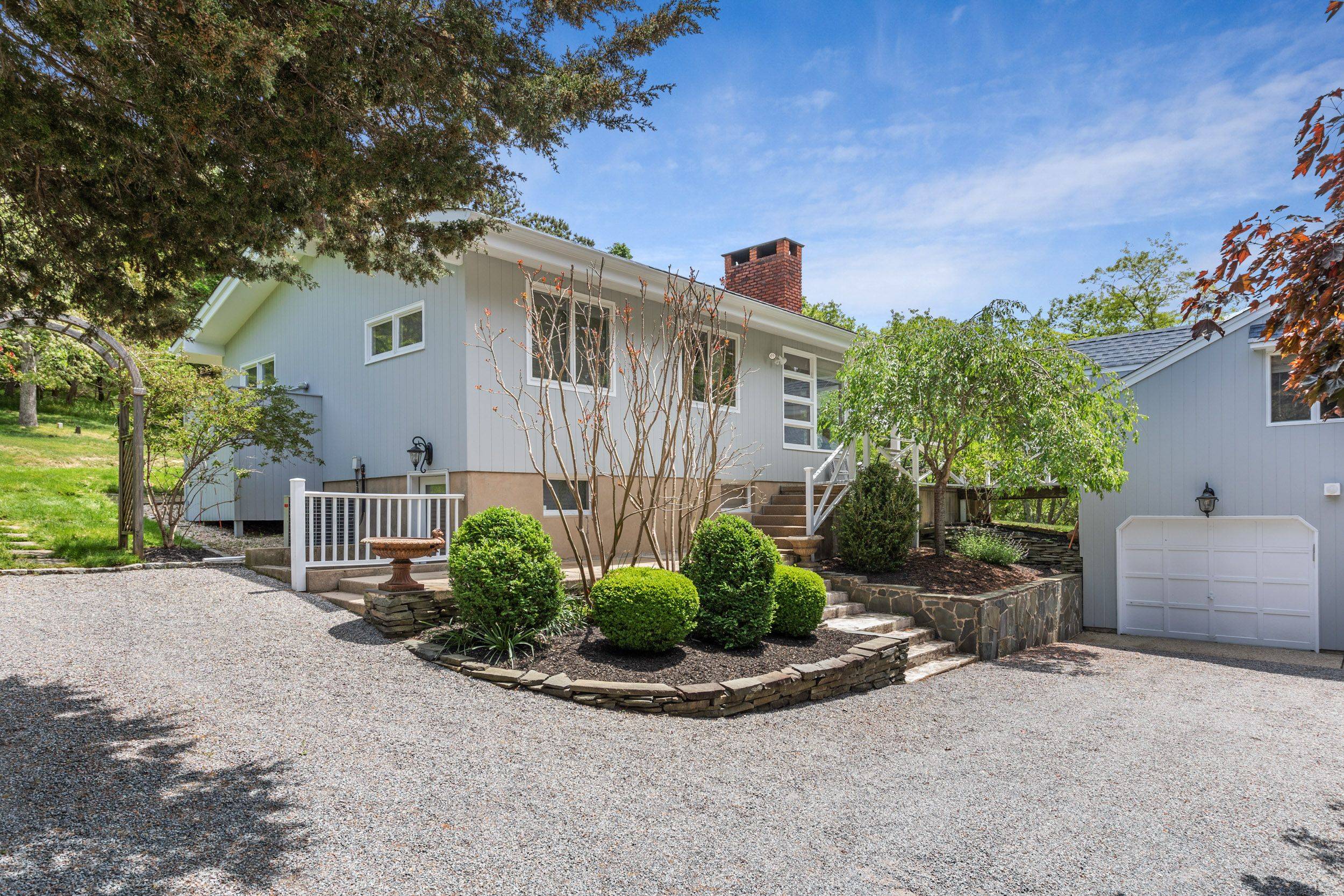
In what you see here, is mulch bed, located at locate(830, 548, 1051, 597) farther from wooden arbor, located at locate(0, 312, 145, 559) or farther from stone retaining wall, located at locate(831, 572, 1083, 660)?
wooden arbor, located at locate(0, 312, 145, 559)

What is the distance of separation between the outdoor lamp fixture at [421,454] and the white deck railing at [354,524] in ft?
1.56

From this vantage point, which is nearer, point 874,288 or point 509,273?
point 509,273

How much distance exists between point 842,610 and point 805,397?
5.16 metres

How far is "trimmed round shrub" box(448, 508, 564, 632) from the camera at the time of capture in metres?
6.24

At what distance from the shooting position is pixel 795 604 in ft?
23.7

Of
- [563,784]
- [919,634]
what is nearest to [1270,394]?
[919,634]

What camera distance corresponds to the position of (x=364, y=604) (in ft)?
23.4

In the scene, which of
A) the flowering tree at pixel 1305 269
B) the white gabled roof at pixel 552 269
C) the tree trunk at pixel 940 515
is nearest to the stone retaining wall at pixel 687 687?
the white gabled roof at pixel 552 269

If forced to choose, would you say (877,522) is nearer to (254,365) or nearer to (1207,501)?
(1207,501)

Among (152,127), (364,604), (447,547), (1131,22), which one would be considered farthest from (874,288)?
(152,127)

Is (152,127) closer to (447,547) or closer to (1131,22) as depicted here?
(447,547)

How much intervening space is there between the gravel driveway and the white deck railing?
119cm

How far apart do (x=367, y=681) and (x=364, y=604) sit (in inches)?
69.5

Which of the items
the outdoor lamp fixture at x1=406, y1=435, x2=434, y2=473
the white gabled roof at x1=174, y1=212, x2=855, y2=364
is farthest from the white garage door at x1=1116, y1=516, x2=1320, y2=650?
the outdoor lamp fixture at x1=406, y1=435, x2=434, y2=473
